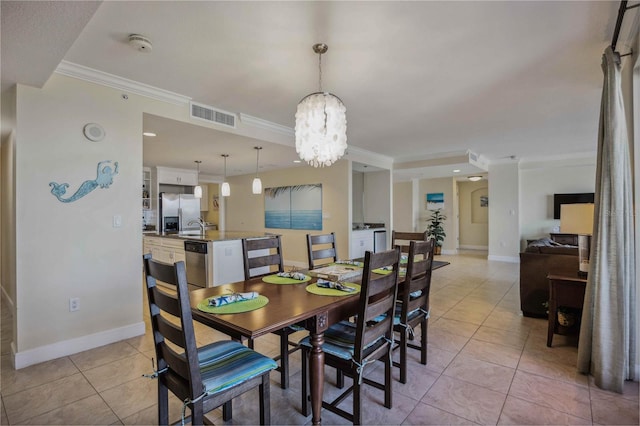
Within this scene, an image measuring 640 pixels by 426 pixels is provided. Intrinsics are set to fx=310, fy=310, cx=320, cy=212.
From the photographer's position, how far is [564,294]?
2719 mm

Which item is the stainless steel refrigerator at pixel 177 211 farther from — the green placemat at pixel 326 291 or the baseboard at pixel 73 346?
Answer: the green placemat at pixel 326 291

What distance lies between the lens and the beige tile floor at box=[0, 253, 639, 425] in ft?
5.98

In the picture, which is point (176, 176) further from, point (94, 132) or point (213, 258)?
point (94, 132)

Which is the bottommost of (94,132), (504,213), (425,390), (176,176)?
(425,390)

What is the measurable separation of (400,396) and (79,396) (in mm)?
2114

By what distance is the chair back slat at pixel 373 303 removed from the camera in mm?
1575

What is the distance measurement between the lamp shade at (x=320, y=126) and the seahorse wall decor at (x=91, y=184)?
186 centimetres

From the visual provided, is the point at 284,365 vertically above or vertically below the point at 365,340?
below

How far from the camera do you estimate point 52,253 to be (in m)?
2.57

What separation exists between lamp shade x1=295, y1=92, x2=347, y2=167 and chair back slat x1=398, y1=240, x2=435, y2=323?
0.91 metres

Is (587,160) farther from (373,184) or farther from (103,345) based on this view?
(103,345)

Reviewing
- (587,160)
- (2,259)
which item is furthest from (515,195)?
(2,259)

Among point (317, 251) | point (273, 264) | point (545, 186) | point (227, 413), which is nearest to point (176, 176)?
point (317, 251)

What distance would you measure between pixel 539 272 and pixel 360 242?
3.28 metres
